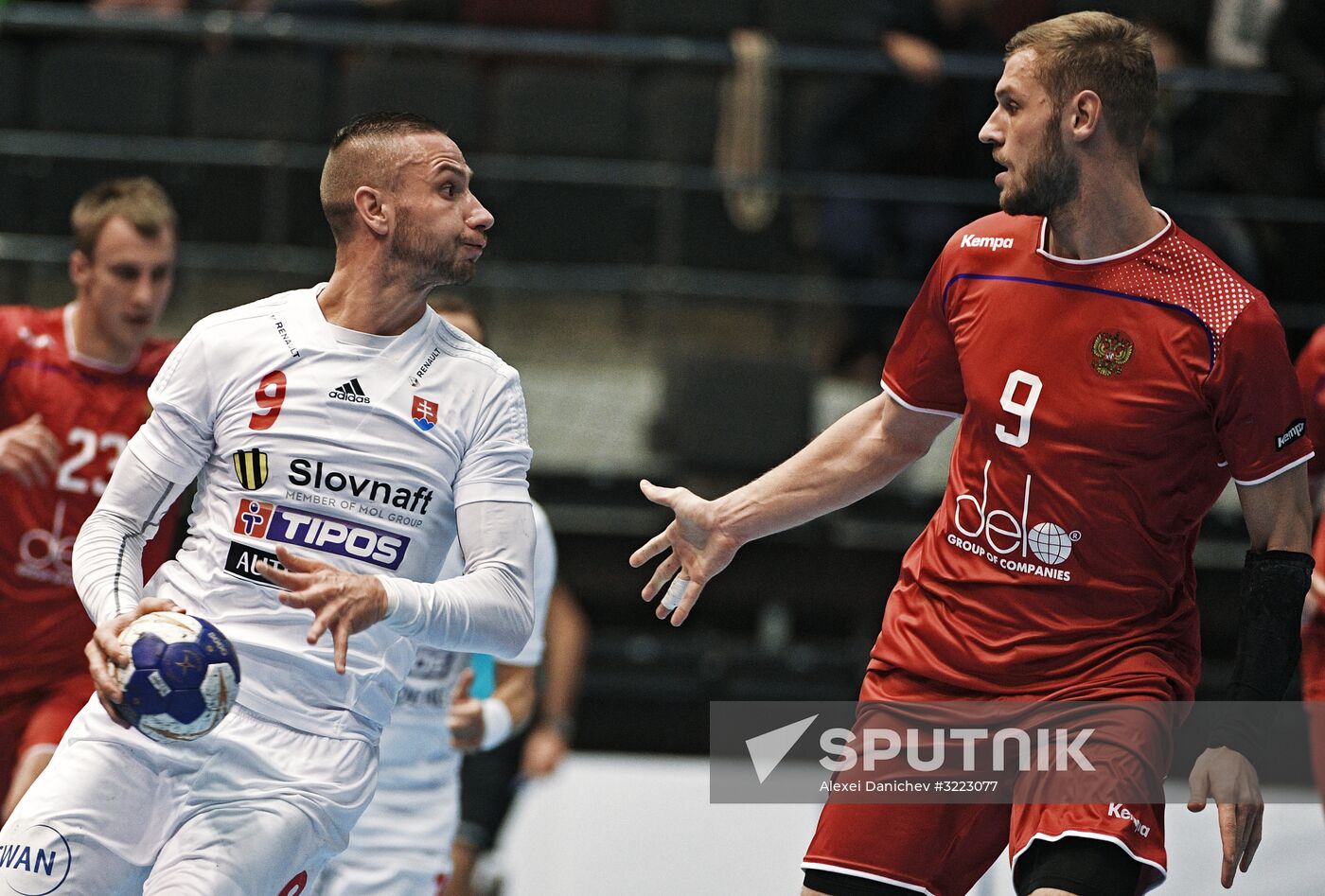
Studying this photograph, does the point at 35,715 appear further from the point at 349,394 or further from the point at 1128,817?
the point at 1128,817

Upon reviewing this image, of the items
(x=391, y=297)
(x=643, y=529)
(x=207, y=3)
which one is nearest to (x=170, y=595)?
(x=391, y=297)

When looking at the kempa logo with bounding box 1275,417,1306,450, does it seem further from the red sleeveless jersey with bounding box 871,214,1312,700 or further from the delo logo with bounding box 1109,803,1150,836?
the delo logo with bounding box 1109,803,1150,836

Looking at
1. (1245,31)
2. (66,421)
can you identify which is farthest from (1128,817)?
(1245,31)

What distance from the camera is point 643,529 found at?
9.91 m

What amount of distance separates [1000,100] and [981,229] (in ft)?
1.18

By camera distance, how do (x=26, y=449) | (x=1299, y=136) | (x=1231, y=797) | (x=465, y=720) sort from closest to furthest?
(x=1231, y=797)
(x=26, y=449)
(x=465, y=720)
(x=1299, y=136)

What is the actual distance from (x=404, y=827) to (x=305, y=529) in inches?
80.5

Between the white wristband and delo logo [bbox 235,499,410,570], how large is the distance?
1872 millimetres

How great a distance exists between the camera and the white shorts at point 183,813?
3.78 m

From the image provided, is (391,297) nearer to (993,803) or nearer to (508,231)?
(993,803)

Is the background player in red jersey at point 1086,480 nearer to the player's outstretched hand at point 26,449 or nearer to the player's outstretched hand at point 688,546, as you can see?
the player's outstretched hand at point 688,546

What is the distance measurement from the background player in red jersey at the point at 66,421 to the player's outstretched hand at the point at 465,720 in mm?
1331

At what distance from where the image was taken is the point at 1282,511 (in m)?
4.00

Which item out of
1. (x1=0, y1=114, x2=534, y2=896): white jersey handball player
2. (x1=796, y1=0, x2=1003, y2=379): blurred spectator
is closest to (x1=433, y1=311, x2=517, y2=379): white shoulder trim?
(x1=0, y1=114, x2=534, y2=896): white jersey handball player
